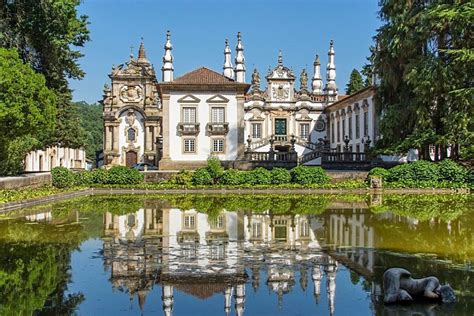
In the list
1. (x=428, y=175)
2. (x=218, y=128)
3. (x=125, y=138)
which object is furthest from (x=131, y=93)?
(x=428, y=175)

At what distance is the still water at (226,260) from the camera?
20.5ft

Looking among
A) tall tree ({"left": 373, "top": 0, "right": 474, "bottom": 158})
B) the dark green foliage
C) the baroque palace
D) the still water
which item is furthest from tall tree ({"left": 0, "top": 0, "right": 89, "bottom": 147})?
the dark green foliage

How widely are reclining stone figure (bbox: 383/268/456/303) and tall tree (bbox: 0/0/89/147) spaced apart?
72.7ft

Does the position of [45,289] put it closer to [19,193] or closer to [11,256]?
[11,256]

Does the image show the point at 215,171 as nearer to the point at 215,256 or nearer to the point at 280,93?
Answer: the point at 215,256

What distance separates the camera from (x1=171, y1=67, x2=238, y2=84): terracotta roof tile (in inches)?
1366

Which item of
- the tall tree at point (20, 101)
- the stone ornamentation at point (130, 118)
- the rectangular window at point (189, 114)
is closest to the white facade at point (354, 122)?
the rectangular window at point (189, 114)

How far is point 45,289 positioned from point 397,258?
17.4ft

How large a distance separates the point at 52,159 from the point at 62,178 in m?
31.2

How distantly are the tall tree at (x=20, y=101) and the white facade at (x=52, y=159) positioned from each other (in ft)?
67.6

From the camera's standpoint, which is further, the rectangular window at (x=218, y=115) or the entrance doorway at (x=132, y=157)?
the entrance doorway at (x=132, y=157)

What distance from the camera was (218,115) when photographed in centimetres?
3509

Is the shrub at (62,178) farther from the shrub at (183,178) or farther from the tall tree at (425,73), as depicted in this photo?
the tall tree at (425,73)

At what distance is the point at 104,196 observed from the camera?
74.5ft
